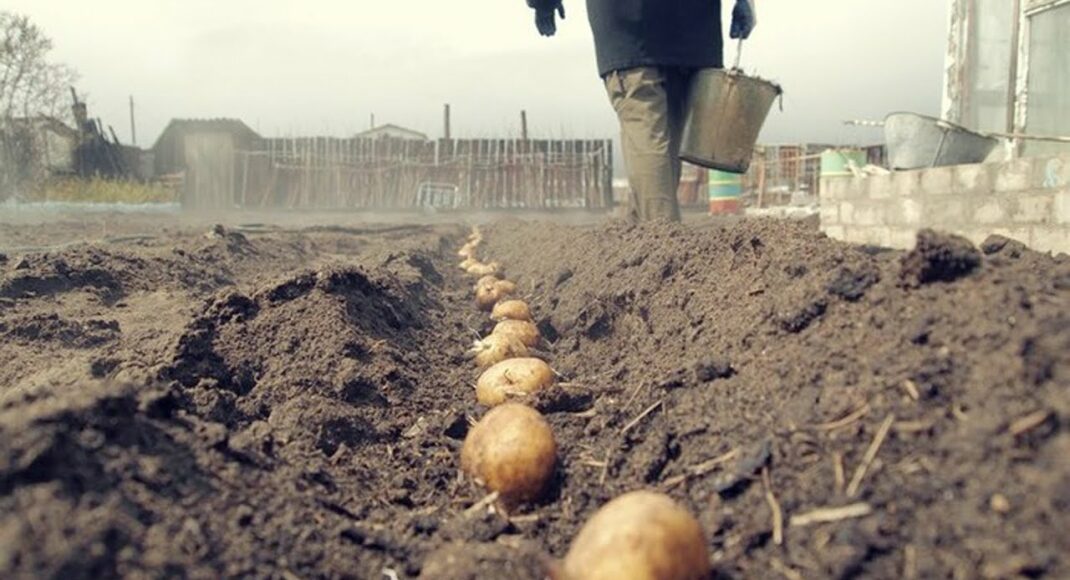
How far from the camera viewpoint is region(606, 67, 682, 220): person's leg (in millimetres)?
6297

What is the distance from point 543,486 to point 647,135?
14.6 ft

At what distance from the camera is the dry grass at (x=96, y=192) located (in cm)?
2056

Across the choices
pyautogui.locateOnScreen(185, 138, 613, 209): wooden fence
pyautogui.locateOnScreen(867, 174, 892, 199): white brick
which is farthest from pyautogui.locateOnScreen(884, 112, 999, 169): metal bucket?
pyautogui.locateOnScreen(185, 138, 613, 209): wooden fence

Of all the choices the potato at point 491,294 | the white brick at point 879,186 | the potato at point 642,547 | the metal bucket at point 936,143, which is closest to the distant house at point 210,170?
the potato at point 491,294

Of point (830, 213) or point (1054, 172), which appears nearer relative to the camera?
point (1054, 172)

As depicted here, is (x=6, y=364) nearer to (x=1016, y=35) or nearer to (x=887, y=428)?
Answer: (x=887, y=428)

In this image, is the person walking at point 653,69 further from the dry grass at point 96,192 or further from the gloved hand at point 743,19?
the dry grass at point 96,192

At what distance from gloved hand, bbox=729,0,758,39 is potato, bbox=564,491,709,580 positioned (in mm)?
6004

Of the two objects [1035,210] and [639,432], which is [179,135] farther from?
[639,432]

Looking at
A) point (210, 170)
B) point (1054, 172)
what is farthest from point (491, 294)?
point (210, 170)

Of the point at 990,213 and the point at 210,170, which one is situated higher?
the point at 210,170

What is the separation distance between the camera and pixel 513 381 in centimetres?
322

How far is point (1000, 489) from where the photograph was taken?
1.50m

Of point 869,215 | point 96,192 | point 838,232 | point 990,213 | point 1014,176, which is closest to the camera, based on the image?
point 1014,176
